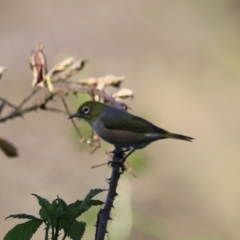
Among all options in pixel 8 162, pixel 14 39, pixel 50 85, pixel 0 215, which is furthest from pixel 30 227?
pixel 14 39

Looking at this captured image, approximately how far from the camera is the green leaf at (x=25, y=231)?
90 cm

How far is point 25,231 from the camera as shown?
2.96 ft

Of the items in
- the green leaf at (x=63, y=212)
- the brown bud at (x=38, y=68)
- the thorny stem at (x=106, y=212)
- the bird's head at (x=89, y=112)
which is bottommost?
the green leaf at (x=63, y=212)

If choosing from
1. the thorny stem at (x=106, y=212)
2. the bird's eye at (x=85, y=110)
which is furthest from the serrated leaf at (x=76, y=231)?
the bird's eye at (x=85, y=110)

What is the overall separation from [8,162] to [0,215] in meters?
0.40

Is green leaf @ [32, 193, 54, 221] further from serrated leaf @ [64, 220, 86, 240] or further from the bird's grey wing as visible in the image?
the bird's grey wing

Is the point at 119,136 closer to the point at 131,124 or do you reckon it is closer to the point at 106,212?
the point at 131,124

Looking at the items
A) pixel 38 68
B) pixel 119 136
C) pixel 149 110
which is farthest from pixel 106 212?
pixel 149 110

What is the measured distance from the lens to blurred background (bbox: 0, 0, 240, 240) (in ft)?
11.9

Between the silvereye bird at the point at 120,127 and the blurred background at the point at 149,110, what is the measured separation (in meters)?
0.47

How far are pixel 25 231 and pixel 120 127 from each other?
1.01m

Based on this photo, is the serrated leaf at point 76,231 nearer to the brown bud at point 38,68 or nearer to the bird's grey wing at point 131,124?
the brown bud at point 38,68

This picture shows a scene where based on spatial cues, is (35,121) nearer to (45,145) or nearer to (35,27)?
(45,145)

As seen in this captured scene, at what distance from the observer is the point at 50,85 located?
144 cm
